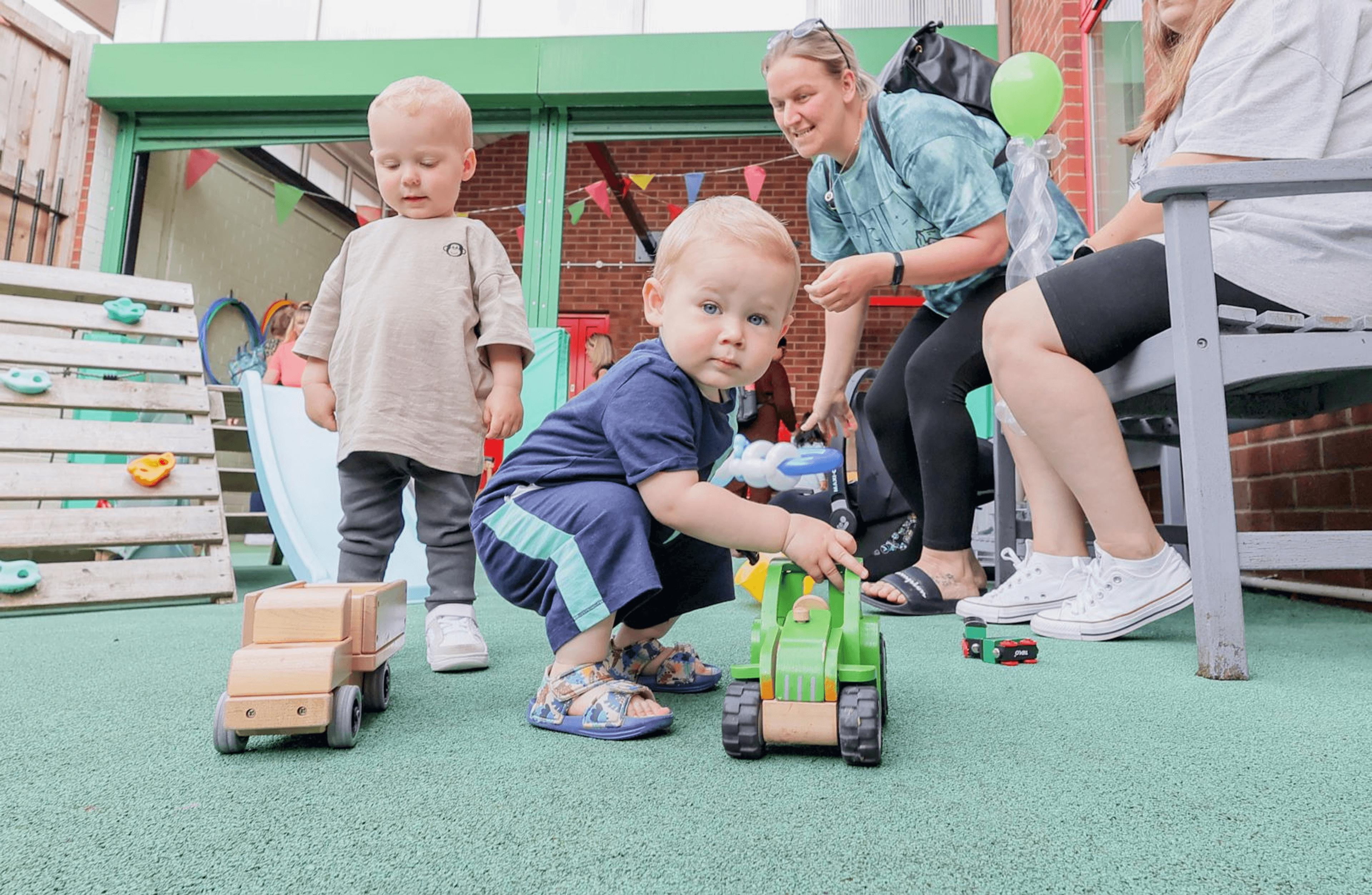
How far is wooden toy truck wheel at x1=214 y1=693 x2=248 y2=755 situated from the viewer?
873 millimetres

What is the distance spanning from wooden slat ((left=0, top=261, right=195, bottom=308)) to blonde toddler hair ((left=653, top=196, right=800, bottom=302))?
228 cm

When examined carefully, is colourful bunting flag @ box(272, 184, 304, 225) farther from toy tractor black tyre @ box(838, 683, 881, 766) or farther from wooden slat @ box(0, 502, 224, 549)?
toy tractor black tyre @ box(838, 683, 881, 766)

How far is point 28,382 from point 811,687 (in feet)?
8.04

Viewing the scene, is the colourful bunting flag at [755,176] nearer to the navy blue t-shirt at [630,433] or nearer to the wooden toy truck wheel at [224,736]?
the navy blue t-shirt at [630,433]

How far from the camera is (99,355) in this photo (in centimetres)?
252

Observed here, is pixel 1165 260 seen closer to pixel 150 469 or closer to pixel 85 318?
pixel 150 469

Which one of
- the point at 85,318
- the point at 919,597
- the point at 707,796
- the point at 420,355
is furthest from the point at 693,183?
the point at 707,796

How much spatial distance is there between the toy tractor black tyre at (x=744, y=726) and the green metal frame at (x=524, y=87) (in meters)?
3.73

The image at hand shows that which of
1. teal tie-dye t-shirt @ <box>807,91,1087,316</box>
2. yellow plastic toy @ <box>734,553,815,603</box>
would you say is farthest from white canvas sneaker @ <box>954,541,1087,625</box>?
teal tie-dye t-shirt @ <box>807,91,1087,316</box>

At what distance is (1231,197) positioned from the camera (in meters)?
1.24

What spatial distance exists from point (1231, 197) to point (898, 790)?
102cm

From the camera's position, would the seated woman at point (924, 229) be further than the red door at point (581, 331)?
No

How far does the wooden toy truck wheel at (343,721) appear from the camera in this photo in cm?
90

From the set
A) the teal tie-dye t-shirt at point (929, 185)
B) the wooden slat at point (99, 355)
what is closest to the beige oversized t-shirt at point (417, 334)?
the teal tie-dye t-shirt at point (929, 185)
